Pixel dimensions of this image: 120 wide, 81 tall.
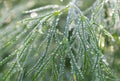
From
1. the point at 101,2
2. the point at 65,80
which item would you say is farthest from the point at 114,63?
the point at 101,2

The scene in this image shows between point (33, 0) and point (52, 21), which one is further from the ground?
point (33, 0)

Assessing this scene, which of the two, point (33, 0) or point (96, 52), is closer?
point (96, 52)

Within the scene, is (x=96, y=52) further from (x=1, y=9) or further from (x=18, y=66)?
(x=1, y=9)

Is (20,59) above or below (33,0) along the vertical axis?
below

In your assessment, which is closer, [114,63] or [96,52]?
[96,52]

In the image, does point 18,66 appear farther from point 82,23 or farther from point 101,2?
point 101,2

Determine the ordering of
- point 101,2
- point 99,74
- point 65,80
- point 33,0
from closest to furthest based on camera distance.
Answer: point 99,74, point 101,2, point 65,80, point 33,0

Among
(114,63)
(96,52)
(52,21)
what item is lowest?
(114,63)

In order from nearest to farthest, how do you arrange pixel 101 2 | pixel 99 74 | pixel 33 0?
1. pixel 99 74
2. pixel 101 2
3. pixel 33 0

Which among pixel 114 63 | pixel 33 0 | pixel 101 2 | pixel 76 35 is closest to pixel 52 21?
pixel 76 35

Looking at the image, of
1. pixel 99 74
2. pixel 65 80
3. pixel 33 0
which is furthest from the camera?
pixel 33 0
